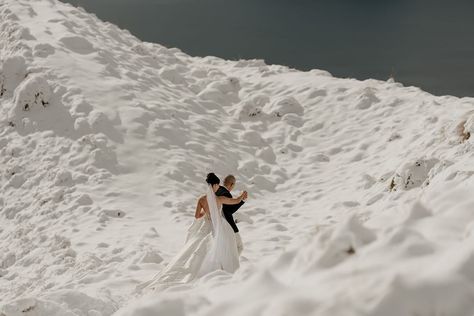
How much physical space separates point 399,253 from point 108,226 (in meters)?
8.40

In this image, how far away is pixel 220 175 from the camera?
13492 mm

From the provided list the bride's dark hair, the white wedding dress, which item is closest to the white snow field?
the white wedding dress

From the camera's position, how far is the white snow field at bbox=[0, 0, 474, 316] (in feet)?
9.61

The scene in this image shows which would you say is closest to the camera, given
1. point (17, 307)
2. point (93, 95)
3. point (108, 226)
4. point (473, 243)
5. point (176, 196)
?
point (473, 243)

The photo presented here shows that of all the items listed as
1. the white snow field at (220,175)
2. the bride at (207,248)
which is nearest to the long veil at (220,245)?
the bride at (207,248)

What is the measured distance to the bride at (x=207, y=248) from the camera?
738cm

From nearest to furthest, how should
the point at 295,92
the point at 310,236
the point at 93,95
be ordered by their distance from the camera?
the point at 310,236, the point at 93,95, the point at 295,92

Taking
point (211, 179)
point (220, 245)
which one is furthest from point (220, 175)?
point (220, 245)

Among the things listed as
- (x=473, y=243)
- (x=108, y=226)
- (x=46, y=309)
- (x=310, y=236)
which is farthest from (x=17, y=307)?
(x=108, y=226)

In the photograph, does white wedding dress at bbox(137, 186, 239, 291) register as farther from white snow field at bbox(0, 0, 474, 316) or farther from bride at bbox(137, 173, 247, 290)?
white snow field at bbox(0, 0, 474, 316)

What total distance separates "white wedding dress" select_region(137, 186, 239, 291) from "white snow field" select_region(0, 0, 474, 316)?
1.93 ft

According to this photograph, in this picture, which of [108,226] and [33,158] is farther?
[33,158]

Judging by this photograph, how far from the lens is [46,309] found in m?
5.42

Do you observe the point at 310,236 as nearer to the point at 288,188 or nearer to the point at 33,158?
the point at 288,188
